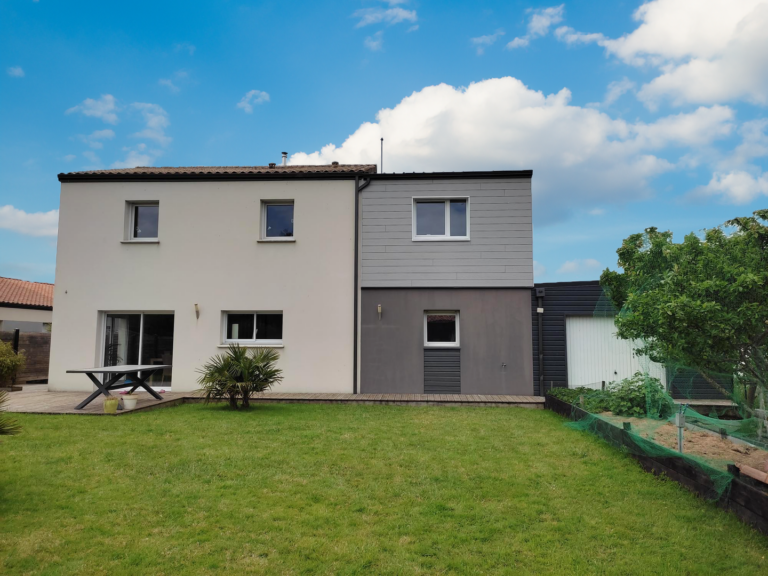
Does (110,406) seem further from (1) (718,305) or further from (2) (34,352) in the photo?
(2) (34,352)

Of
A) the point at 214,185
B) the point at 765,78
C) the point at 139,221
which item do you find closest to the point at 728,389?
the point at 765,78

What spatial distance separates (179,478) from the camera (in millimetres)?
5270

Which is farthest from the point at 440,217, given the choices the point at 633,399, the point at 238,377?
the point at 633,399

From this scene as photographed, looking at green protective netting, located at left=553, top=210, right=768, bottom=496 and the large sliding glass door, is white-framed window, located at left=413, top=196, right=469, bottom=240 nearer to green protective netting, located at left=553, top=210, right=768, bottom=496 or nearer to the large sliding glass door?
green protective netting, located at left=553, top=210, right=768, bottom=496

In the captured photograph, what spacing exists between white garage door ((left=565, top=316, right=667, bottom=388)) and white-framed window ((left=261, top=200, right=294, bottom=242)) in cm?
769

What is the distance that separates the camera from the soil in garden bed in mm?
5080

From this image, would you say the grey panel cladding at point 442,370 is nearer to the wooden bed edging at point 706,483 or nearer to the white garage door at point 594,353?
the white garage door at point 594,353

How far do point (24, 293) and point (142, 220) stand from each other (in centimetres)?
1311

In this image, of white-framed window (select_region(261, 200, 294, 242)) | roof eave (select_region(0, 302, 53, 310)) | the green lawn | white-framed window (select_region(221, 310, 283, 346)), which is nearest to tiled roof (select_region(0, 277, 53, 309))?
roof eave (select_region(0, 302, 53, 310))

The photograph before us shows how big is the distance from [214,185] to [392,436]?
28.3 feet

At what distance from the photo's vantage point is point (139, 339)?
12945mm

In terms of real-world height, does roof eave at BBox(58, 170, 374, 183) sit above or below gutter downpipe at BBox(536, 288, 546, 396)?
above

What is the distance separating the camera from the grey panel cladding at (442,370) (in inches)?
480

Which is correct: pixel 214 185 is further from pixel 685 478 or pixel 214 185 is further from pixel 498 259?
pixel 685 478
